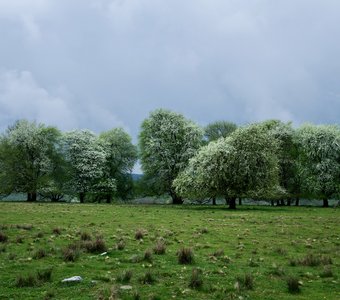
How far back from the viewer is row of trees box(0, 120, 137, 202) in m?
82.9

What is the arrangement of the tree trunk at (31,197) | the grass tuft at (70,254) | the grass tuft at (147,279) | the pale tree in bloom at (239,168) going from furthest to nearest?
the tree trunk at (31,197), the pale tree in bloom at (239,168), the grass tuft at (70,254), the grass tuft at (147,279)

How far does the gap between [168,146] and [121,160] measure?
16041 millimetres

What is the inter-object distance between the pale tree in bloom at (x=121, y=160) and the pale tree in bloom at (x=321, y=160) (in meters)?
36.6

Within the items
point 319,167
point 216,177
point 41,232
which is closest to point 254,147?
point 216,177

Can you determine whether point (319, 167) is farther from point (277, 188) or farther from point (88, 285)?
point (88, 285)

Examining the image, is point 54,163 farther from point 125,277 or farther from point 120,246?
point 125,277

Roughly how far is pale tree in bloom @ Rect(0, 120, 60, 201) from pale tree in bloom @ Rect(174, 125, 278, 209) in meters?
38.3

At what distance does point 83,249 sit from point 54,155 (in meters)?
72.0

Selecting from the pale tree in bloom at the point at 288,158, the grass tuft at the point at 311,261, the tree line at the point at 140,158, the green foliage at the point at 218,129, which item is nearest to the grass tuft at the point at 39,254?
the grass tuft at the point at 311,261

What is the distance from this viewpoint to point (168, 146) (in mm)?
83062

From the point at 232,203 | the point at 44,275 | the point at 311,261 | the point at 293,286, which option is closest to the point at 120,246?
the point at 44,275

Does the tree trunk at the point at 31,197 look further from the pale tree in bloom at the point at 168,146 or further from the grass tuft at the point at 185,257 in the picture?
the grass tuft at the point at 185,257

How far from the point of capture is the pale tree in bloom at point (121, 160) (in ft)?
308

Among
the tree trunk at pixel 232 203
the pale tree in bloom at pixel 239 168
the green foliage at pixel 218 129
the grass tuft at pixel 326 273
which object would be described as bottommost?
the grass tuft at pixel 326 273
